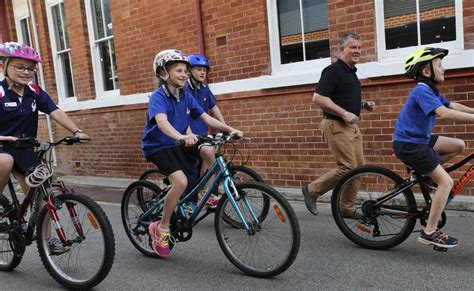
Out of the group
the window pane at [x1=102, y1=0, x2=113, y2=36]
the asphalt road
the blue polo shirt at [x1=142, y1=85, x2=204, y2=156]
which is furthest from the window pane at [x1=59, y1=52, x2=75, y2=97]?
the blue polo shirt at [x1=142, y1=85, x2=204, y2=156]

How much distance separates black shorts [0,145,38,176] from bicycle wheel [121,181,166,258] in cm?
96

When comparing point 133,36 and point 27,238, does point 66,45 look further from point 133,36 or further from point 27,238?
point 27,238

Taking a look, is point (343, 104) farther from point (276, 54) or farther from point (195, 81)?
point (276, 54)

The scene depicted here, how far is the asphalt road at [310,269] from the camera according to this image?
3270 mm

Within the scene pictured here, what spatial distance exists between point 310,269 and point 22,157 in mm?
2577

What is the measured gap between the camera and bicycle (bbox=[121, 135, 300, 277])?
3248 millimetres

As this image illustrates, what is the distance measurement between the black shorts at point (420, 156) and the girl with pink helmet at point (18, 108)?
261 cm

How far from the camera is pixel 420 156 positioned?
11.5 feet

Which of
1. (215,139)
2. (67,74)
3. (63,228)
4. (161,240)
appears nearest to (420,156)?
(215,139)

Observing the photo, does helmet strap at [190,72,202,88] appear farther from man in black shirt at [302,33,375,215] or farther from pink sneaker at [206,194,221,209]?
pink sneaker at [206,194,221,209]

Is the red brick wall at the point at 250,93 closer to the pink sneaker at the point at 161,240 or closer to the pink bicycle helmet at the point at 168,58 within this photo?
the pink bicycle helmet at the point at 168,58

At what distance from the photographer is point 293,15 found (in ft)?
21.1

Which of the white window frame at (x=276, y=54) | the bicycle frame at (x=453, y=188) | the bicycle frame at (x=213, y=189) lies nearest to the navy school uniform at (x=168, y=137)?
the bicycle frame at (x=213, y=189)

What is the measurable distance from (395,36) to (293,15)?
1.53 m
